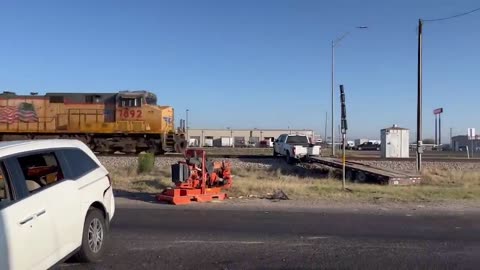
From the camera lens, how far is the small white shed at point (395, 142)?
1410 inches

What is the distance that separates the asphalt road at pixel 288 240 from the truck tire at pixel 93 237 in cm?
14

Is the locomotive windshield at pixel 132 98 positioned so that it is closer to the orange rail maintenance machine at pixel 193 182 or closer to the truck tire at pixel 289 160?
the truck tire at pixel 289 160

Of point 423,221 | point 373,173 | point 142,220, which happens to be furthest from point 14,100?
point 423,221

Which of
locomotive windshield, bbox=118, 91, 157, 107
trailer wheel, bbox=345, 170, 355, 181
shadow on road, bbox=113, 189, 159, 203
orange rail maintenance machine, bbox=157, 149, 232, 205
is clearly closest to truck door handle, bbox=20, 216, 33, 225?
orange rail maintenance machine, bbox=157, 149, 232, 205

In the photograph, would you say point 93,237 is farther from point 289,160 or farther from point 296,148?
point 289,160

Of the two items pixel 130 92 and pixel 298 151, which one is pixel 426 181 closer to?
pixel 298 151

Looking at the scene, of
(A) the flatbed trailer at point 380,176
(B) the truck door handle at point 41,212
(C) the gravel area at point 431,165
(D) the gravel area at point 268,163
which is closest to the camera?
(B) the truck door handle at point 41,212

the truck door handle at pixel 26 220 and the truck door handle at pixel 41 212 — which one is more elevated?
the truck door handle at pixel 41 212

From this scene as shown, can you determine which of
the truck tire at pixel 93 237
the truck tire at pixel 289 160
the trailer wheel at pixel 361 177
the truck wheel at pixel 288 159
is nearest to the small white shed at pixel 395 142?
the truck wheel at pixel 288 159

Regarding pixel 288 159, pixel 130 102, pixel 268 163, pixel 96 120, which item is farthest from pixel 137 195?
pixel 96 120

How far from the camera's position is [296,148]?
2781 cm

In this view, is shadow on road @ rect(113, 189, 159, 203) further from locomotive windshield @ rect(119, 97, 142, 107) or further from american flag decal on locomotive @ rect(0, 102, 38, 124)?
american flag decal on locomotive @ rect(0, 102, 38, 124)

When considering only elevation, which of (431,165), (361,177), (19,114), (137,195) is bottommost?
(137,195)

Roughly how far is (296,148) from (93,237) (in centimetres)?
2116
